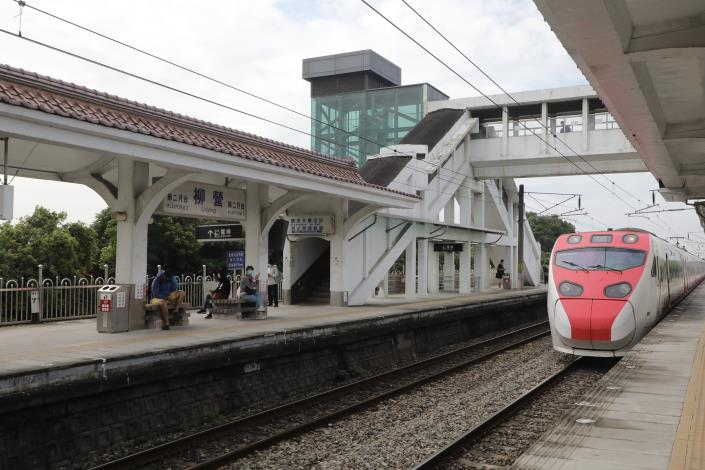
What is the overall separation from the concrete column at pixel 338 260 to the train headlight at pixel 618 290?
8.74 meters

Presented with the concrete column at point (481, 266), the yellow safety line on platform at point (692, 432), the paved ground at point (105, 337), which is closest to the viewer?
the yellow safety line on platform at point (692, 432)

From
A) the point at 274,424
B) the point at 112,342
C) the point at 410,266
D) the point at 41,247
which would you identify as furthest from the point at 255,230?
the point at 41,247

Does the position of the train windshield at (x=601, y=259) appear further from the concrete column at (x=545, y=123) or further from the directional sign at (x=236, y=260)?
the concrete column at (x=545, y=123)

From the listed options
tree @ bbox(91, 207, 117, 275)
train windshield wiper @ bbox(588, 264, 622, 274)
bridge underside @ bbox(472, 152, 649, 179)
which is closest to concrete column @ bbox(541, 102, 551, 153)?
bridge underside @ bbox(472, 152, 649, 179)

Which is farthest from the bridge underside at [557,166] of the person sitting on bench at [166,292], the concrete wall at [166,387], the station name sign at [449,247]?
the person sitting on bench at [166,292]

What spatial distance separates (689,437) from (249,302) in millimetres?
10447

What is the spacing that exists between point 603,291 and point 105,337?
9557 millimetres

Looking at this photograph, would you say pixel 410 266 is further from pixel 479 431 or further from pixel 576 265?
pixel 479 431

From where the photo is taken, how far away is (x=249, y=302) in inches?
587

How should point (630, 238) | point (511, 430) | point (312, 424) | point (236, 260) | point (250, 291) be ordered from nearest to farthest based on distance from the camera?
point (511, 430) → point (312, 424) → point (630, 238) → point (250, 291) → point (236, 260)

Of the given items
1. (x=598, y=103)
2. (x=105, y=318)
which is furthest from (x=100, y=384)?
(x=598, y=103)

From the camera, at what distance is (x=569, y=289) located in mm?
12820

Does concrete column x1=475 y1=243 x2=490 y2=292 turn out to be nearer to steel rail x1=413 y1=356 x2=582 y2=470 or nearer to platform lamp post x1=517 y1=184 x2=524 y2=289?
platform lamp post x1=517 y1=184 x2=524 y2=289

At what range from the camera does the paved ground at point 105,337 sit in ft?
28.6
